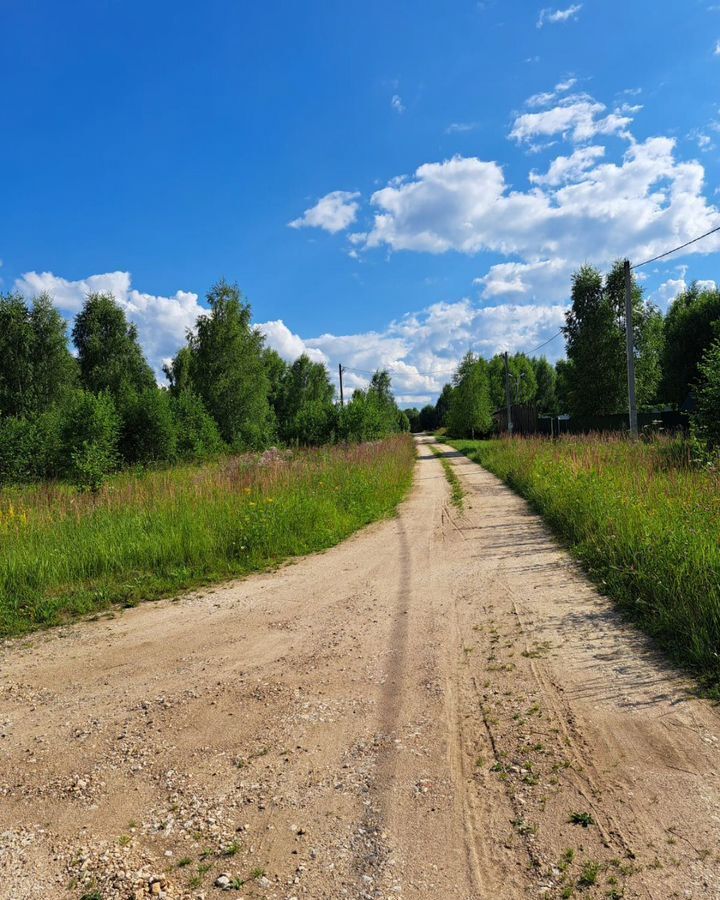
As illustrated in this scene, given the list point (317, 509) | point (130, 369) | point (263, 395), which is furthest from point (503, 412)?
point (317, 509)

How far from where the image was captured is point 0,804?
8.11 feet

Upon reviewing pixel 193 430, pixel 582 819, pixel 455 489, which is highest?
pixel 193 430

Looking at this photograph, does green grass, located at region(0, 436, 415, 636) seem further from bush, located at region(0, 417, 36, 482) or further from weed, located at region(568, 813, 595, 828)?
bush, located at region(0, 417, 36, 482)

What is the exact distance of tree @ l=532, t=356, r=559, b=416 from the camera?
275ft

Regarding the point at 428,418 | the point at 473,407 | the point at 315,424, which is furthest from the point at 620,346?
the point at 428,418

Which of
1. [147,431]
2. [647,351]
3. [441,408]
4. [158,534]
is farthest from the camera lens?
[441,408]

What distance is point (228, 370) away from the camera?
102 ft

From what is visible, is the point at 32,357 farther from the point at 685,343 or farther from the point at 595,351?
the point at 685,343

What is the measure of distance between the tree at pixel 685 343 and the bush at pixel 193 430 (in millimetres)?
31165

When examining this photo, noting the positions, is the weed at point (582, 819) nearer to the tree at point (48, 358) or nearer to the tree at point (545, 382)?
the tree at point (48, 358)

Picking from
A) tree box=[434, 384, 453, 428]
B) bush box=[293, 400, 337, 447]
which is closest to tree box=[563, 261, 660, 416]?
bush box=[293, 400, 337, 447]

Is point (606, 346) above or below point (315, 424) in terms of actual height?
above

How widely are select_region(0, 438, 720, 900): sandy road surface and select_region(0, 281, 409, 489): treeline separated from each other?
11258mm

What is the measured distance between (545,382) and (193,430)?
247 ft
